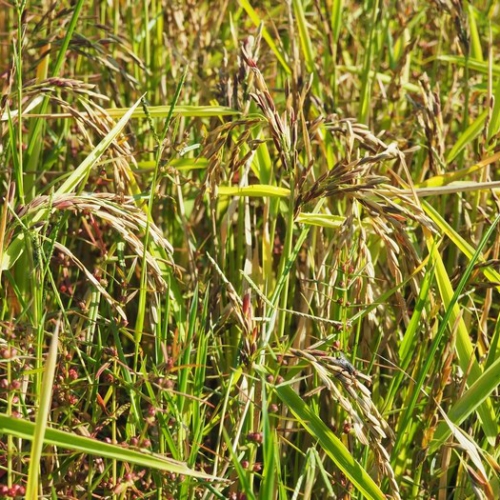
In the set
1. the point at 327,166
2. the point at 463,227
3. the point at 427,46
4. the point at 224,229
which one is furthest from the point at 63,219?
Result: the point at 427,46

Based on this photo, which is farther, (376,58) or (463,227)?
(376,58)

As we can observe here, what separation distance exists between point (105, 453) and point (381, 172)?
3.25 feet

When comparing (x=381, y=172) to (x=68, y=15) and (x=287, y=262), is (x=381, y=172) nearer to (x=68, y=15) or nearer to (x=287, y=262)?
(x=287, y=262)

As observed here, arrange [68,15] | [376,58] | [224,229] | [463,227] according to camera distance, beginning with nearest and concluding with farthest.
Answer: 1. [224,229]
2. [463,227]
3. [68,15]
4. [376,58]

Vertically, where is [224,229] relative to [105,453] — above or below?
above

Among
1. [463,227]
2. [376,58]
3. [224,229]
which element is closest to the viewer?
[224,229]

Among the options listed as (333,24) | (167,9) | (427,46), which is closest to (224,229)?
(333,24)

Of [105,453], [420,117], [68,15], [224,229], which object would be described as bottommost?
[105,453]

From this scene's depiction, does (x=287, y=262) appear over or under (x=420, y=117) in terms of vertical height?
under

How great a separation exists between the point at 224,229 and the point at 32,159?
43 cm

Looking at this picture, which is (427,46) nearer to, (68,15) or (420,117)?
(420,117)

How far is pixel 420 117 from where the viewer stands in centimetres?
173

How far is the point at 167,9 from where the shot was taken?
2.15 meters

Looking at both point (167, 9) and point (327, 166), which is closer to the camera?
point (327, 166)
